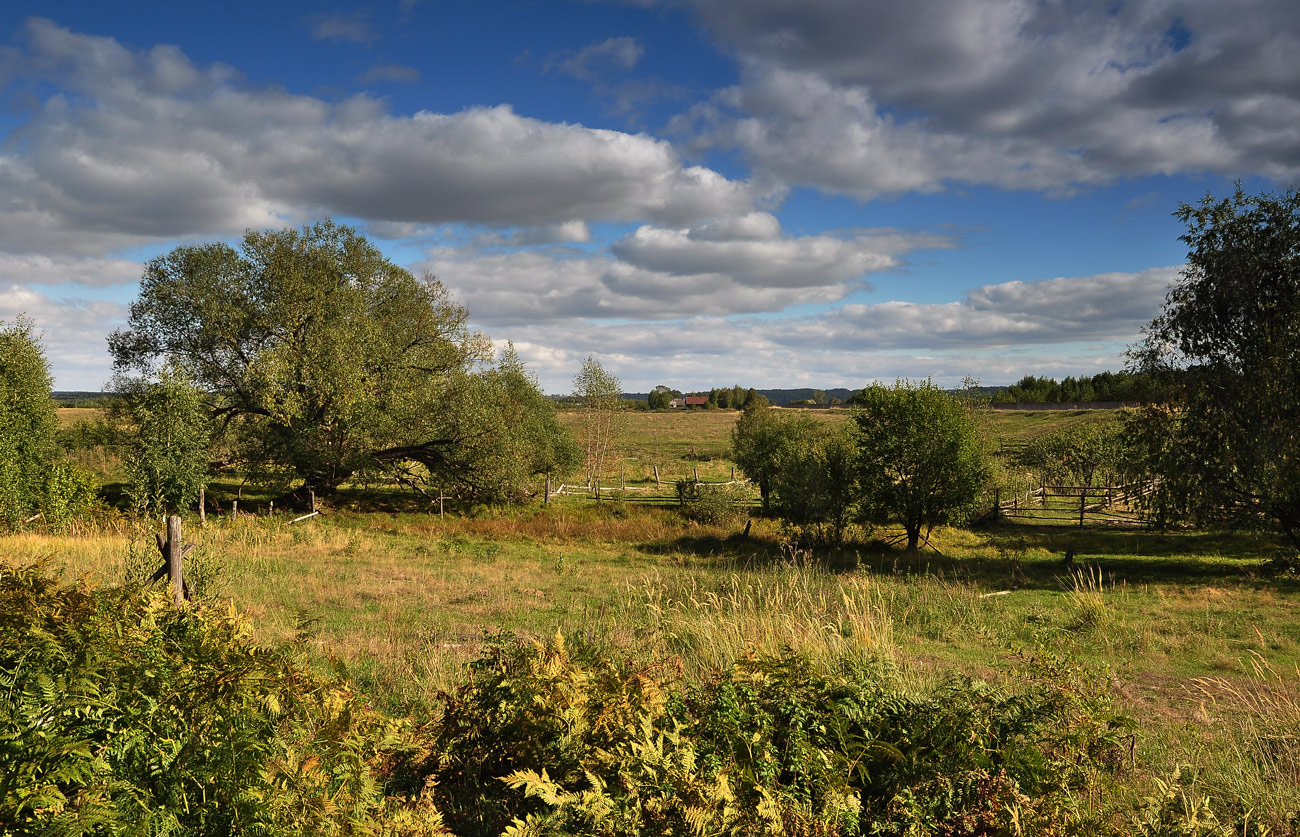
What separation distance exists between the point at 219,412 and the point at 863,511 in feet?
82.5

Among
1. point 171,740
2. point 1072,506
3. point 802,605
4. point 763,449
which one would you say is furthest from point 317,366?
point 1072,506

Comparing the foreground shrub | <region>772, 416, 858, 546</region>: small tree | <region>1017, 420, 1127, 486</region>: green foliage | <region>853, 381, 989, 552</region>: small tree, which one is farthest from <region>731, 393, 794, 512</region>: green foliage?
the foreground shrub

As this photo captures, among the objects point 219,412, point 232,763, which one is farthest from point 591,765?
point 219,412

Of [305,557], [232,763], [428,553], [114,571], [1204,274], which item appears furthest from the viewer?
[428,553]

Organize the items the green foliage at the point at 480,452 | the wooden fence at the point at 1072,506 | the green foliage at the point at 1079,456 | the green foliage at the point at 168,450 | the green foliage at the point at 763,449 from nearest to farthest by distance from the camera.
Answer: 1. the green foliage at the point at 168,450
2. the green foliage at the point at 480,452
3. the wooden fence at the point at 1072,506
4. the green foliage at the point at 763,449
5. the green foliage at the point at 1079,456

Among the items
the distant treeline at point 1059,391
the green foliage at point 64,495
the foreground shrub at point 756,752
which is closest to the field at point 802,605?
the foreground shrub at point 756,752

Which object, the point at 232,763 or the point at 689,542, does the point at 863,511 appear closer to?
the point at 689,542

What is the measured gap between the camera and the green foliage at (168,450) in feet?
68.2

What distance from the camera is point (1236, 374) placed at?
716 inches

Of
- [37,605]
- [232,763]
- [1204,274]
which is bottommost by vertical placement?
[232,763]

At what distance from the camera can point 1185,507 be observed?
18.8 meters

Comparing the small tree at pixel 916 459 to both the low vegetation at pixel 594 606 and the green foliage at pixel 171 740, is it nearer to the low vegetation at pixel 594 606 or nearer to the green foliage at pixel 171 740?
the low vegetation at pixel 594 606

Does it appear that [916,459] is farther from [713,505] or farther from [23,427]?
[23,427]

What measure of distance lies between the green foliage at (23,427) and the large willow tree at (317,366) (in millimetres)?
4267
